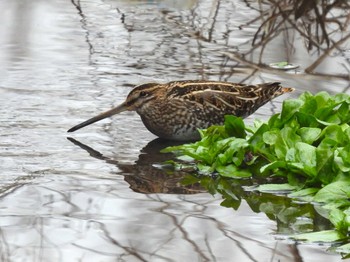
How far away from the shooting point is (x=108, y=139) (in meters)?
9.05

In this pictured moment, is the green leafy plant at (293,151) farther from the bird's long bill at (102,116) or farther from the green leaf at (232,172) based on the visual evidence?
the bird's long bill at (102,116)

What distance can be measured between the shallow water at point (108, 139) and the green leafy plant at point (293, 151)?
1.17 ft

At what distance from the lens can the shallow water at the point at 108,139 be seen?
6.51 meters

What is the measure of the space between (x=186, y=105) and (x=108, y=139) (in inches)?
26.7

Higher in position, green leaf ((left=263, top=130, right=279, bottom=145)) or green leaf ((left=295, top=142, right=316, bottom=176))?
green leaf ((left=295, top=142, right=316, bottom=176))

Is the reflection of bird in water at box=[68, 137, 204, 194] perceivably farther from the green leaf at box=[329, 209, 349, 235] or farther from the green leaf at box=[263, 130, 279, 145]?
the green leaf at box=[329, 209, 349, 235]

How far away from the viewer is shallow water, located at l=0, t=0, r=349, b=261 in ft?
21.4

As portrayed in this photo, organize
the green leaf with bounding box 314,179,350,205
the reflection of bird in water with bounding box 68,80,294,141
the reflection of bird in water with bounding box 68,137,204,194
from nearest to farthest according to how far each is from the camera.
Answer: the green leaf with bounding box 314,179,350,205 → the reflection of bird in water with bounding box 68,137,204,194 → the reflection of bird in water with bounding box 68,80,294,141

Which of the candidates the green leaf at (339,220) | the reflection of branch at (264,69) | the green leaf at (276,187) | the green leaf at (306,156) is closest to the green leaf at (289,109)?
the green leaf at (306,156)

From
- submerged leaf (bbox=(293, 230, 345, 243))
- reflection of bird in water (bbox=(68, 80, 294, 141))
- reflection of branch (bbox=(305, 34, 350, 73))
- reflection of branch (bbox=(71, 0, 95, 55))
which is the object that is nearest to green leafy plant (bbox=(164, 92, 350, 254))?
submerged leaf (bbox=(293, 230, 345, 243))

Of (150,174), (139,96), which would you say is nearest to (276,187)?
(150,174)

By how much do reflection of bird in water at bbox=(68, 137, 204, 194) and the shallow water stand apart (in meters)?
0.01

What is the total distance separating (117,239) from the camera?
6551mm

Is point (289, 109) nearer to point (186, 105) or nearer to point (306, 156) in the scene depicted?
point (306, 156)
